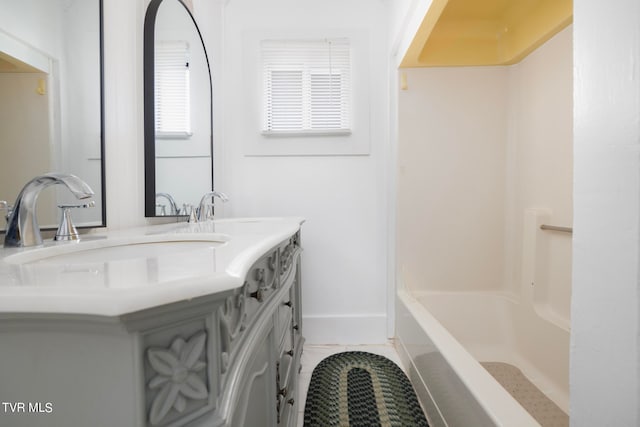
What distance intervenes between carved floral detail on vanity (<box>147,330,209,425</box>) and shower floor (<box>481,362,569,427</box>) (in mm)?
1525

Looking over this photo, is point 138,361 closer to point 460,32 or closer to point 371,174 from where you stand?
point 371,174

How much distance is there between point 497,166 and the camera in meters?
2.08

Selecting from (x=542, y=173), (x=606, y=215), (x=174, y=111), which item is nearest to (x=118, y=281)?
(x=606, y=215)

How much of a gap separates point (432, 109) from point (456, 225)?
78 cm

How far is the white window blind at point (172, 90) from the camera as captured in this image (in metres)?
1.31

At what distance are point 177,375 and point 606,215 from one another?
0.60m

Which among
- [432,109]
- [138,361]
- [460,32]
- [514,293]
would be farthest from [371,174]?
[138,361]

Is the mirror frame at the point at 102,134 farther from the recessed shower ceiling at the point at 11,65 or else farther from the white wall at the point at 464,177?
the white wall at the point at 464,177

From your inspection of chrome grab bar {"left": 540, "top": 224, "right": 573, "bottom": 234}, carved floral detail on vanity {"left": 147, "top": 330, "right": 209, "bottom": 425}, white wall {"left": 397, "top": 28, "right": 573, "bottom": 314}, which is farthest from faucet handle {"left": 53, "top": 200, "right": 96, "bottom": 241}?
chrome grab bar {"left": 540, "top": 224, "right": 573, "bottom": 234}

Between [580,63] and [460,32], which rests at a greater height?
[460,32]

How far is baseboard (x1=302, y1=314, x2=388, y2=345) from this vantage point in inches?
81.5

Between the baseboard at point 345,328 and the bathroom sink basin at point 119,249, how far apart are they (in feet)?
4.55

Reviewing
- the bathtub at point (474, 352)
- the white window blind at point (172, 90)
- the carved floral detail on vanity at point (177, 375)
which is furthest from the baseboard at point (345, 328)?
the carved floral detail on vanity at point (177, 375)

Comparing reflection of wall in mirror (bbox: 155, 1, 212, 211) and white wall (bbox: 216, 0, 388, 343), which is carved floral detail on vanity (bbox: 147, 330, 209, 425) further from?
white wall (bbox: 216, 0, 388, 343)
